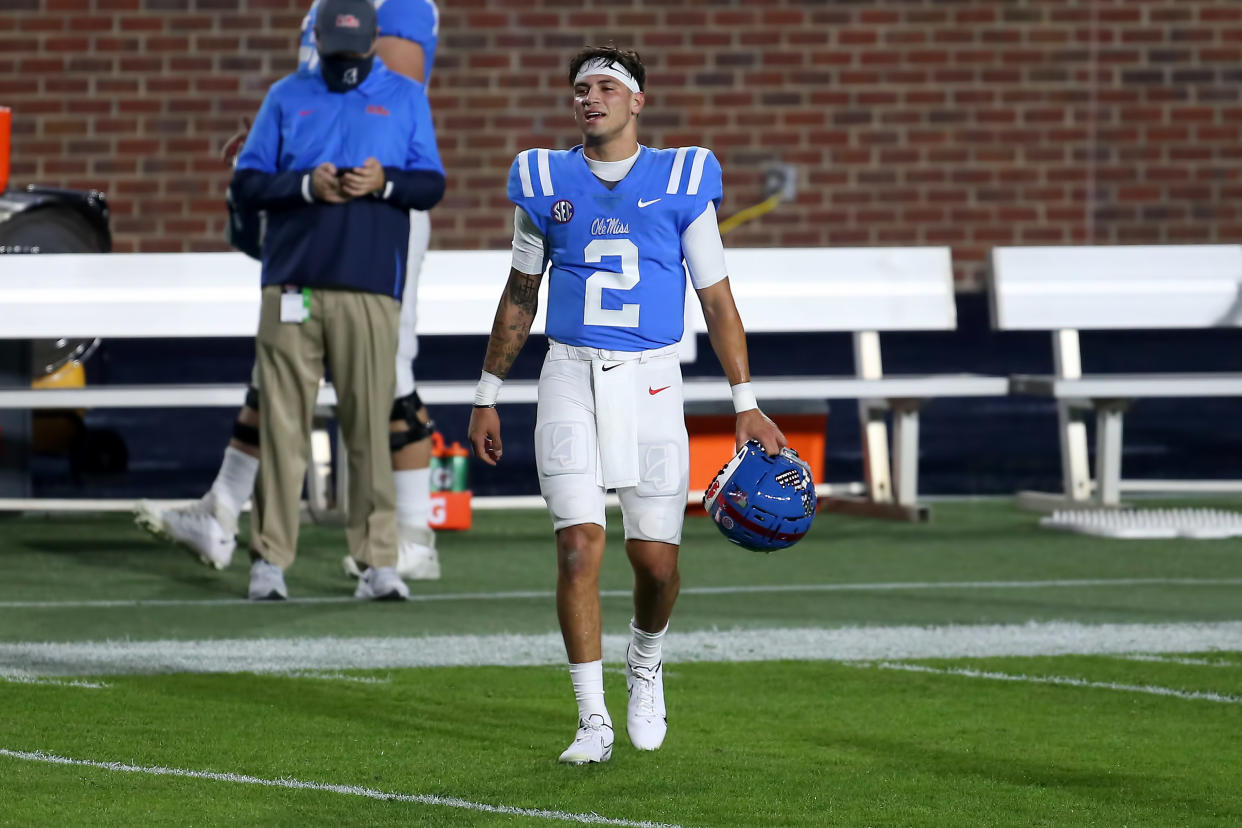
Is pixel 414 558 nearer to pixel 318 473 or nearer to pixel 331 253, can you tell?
→ pixel 331 253

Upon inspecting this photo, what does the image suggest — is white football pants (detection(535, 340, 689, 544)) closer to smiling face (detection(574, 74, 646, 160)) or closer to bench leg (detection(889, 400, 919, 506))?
smiling face (detection(574, 74, 646, 160))

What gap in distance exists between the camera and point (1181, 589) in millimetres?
7906

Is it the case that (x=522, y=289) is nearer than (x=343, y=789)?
No

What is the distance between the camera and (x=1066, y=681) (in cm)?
593

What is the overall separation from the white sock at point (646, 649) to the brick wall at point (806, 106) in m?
16.1

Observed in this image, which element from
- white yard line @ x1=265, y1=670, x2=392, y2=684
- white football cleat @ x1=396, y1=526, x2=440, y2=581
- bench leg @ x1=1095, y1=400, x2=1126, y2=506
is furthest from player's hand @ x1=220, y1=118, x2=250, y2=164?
bench leg @ x1=1095, y1=400, x2=1126, y2=506

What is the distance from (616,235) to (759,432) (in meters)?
0.57

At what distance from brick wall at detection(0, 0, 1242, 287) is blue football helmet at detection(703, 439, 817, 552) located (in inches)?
639

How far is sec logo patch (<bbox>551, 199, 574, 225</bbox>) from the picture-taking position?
4.88m

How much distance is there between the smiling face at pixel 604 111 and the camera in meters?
4.86

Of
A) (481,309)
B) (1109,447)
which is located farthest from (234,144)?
(1109,447)

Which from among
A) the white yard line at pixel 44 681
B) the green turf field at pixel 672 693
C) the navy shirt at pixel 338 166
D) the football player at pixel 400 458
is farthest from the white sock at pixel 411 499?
the white yard line at pixel 44 681

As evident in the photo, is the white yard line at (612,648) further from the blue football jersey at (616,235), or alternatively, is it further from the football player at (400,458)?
the blue football jersey at (616,235)

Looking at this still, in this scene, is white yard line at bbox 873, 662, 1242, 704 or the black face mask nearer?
white yard line at bbox 873, 662, 1242, 704
